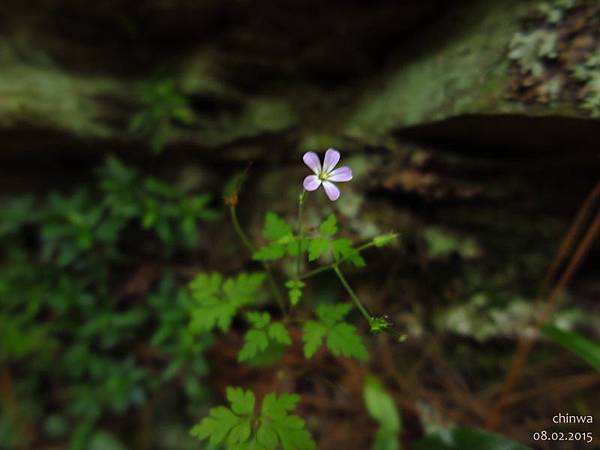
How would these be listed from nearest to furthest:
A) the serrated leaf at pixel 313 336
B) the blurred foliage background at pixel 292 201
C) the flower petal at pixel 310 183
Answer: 1. the flower petal at pixel 310 183
2. the serrated leaf at pixel 313 336
3. the blurred foliage background at pixel 292 201

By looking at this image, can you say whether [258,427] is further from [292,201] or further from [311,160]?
[292,201]

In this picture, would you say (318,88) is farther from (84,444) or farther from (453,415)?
(84,444)

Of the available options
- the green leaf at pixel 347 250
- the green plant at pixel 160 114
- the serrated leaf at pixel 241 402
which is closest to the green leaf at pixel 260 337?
the serrated leaf at pixel 241 402

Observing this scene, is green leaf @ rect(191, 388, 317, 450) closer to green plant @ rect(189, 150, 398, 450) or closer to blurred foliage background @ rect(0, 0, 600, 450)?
green plant @ rect(189, 150, 398, 450)

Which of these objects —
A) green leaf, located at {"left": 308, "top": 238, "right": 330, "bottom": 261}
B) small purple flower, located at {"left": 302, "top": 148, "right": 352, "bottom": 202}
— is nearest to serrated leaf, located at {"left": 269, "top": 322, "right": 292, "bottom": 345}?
green leaf, located at {"left": 308, "top": 238, "right": 330, "bottom": 261}

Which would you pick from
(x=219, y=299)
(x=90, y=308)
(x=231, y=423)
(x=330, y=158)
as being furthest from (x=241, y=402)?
(x=90, y=308)

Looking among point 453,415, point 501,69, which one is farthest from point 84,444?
point 501,69

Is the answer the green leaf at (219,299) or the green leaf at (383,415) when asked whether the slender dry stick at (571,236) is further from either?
the green leaf at (219,299)
